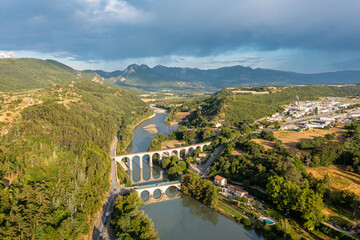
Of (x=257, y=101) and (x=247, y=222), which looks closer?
(x=247, y=222)

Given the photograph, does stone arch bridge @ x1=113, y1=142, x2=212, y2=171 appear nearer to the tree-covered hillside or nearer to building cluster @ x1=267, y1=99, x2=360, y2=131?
the tree-covered hillside

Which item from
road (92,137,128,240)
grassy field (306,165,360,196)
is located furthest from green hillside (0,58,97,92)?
grassy field (306,165,360,196)

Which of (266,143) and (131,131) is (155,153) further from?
(266,143)

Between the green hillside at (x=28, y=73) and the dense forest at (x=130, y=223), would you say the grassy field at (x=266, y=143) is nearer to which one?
the dense forest at (x=130, y=223)

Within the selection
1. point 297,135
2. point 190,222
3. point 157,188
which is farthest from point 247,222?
point 297,135

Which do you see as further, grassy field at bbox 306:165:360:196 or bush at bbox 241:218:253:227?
grassy field at bbox 306:165:360:196

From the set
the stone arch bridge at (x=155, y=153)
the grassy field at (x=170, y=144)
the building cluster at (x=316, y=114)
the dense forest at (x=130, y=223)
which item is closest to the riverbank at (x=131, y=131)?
the stone arch bridge at (x=155, y=153)

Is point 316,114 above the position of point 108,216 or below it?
above
